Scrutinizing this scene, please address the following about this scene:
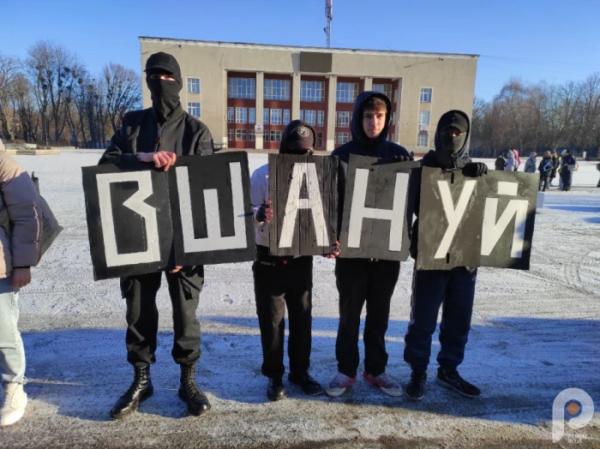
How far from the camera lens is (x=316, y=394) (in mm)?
3121

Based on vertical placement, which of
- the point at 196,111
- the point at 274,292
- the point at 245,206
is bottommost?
the point at 274,292

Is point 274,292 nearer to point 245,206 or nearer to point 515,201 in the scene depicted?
point 245,206

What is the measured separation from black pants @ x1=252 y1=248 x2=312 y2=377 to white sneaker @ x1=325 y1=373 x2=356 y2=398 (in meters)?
0.36

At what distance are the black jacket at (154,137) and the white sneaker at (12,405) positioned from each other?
1788mm

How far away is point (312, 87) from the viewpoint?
6141cm

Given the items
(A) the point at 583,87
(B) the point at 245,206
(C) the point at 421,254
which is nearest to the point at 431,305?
(C) the point at 421,254

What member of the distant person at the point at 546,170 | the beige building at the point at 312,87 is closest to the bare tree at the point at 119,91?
the beige building at the point at 312,87

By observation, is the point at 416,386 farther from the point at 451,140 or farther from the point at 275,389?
the point at 451,140

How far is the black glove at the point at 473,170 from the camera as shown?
2.96 meters

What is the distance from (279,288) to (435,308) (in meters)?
1.30

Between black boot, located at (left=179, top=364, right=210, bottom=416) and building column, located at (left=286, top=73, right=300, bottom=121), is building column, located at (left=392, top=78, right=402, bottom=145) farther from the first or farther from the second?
black boot, located at (left=179, top=364, right=210, bottom=416)

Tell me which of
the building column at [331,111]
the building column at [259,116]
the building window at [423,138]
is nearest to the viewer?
the building column at [259,116]

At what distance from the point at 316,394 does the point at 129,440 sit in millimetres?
1409

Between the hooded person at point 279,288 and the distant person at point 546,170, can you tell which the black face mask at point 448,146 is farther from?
the distant person at point 546,170
